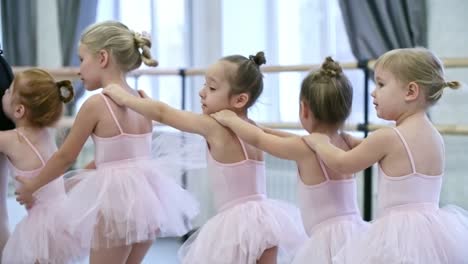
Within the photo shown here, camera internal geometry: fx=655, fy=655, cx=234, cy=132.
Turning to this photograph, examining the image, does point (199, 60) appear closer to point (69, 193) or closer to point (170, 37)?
point (170, 37)

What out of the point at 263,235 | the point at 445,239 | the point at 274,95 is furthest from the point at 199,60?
the point at 445,239

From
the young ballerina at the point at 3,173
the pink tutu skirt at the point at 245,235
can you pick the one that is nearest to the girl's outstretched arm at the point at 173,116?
the pink tutu skirt at the point at 245,235

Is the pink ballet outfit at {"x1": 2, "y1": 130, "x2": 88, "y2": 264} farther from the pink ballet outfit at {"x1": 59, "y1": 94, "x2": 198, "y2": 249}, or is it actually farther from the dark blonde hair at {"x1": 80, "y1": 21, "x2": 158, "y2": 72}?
the dark blonde hair at {"x1": 80, "y1": 21, "x2": 158, "y2": 72}

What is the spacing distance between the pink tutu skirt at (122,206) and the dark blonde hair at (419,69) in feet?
2.56

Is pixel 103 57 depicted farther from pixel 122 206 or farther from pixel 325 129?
pixel 325 129

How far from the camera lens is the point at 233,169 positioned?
1831 mm

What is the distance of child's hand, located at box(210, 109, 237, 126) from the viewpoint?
181cm

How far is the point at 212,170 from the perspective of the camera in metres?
1.86

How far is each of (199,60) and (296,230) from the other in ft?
7.41

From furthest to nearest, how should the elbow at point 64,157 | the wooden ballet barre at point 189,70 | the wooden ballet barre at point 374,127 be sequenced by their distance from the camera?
the wooden ballet barre at point 189,70, the wooden ballet barre at point 374,127, the elbow at point 64,157

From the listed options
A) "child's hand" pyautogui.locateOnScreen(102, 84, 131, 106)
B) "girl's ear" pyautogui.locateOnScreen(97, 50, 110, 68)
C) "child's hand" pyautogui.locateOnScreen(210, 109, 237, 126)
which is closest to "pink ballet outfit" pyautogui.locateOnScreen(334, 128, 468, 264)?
"child's hand" pyautogui.locateOnScreen(210, 109, 237, 126)

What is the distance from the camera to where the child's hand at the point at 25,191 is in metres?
2.00

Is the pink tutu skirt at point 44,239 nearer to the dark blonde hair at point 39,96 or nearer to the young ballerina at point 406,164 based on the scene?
the dark blonde hair at point 39,96

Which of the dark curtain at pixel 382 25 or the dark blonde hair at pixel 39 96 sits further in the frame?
the dark curtain at pixel 382 25
